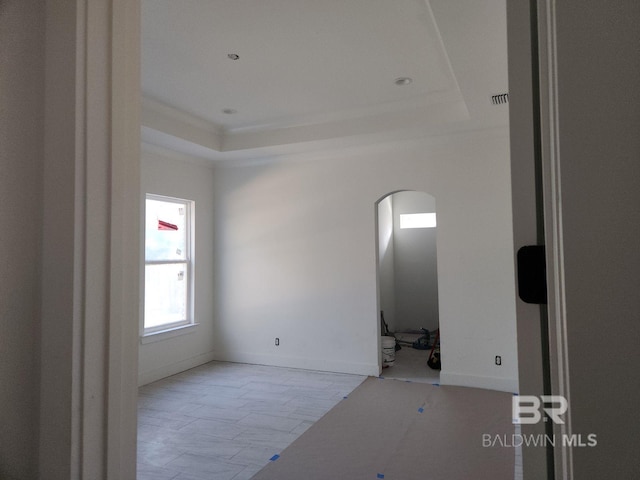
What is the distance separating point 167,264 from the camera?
5336 mm

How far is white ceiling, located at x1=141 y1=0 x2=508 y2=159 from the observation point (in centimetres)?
264

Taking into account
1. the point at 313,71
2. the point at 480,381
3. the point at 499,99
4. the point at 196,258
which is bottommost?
the point at 480,381

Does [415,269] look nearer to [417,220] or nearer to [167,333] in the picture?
[417,220]

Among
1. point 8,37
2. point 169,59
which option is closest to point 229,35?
point 169,59

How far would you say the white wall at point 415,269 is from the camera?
303 inches

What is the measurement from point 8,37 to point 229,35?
2290mm

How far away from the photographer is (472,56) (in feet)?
9.24

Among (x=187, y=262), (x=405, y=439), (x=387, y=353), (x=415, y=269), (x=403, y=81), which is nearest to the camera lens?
(x=405, y=439)

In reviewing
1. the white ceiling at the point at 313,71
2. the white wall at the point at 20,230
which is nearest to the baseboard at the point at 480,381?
the white ceiling at the point at 313,71

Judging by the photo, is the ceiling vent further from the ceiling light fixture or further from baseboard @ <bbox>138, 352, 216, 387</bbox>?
baseboard @ <bbox>138, 352, 216, 387</bbox>

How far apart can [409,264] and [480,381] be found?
11.8ft

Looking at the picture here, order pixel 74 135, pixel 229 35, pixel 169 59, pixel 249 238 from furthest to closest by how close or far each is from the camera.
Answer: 1. pixel 249 238
2. pixel 169 59
3. pixel 229 35
4. pixel 74 135

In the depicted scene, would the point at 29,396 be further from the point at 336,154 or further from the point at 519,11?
the point at 336,154

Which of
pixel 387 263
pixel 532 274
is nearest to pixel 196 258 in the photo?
pixel 387 263
